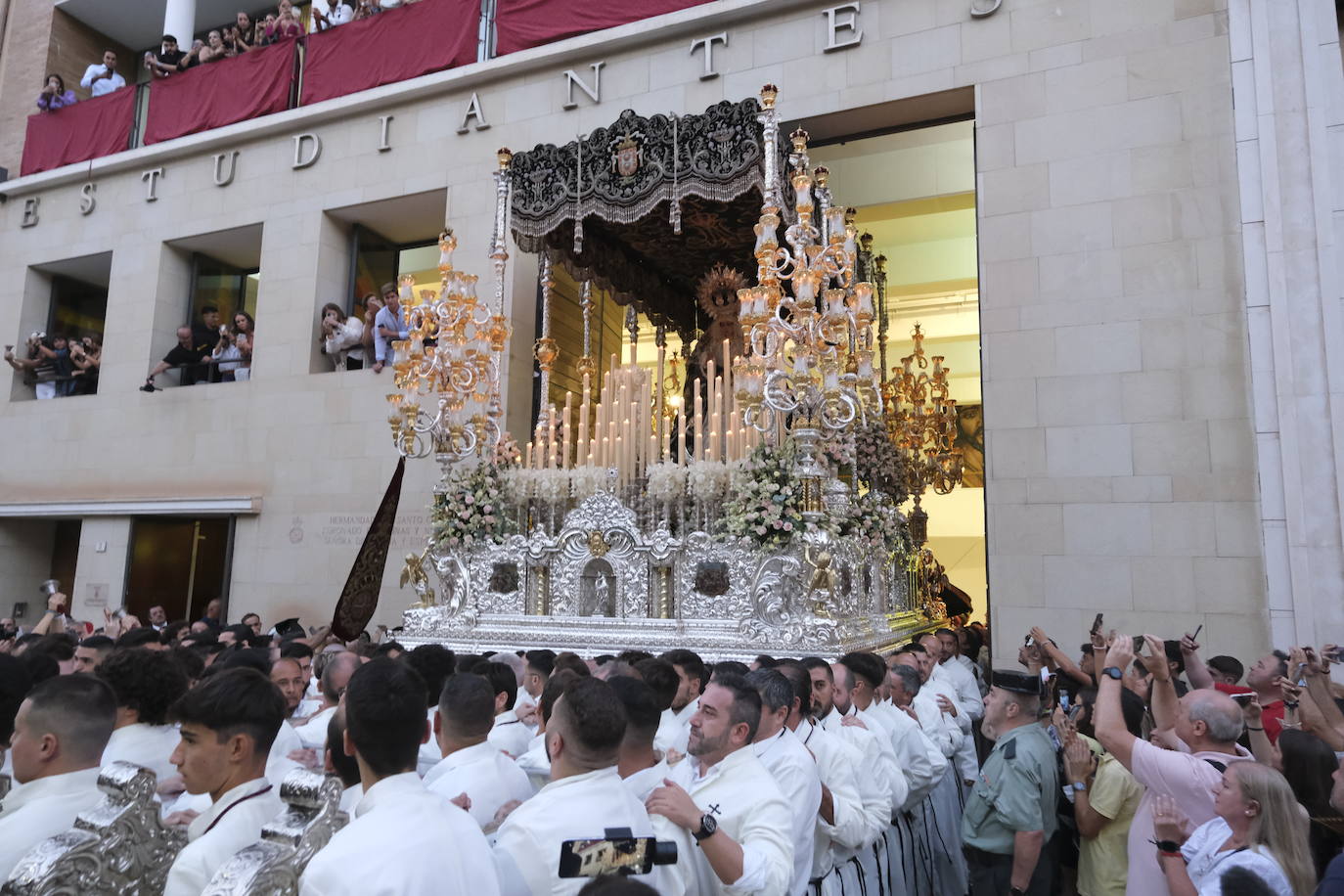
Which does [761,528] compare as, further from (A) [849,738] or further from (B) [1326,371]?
(B) [1326,371]

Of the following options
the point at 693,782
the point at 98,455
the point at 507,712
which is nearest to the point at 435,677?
the point at 507,712

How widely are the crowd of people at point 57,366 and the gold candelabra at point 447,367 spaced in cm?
873

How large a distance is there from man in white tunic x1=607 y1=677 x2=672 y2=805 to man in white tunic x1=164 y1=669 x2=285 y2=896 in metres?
1.05

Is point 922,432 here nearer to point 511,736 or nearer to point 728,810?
point 511,736

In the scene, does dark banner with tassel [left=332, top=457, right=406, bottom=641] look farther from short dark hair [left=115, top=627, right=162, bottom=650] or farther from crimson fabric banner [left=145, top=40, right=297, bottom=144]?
crimson fabric banner [left=145, top=40, right=297, bottom=144]

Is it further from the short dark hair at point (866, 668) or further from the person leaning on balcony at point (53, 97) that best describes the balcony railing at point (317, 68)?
the short dark hair at point (866, 668)

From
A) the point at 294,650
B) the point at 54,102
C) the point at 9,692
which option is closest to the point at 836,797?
the point at 9,692

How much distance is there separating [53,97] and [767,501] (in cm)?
1595

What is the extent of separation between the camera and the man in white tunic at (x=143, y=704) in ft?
11.5

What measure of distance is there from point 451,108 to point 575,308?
3.29 m

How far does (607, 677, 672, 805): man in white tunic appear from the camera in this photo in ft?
9.85

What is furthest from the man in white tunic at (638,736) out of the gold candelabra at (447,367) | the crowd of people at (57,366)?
the crowd of people at (57,366)

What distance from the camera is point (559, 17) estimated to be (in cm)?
1240

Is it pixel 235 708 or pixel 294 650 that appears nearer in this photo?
pixel 235 708
